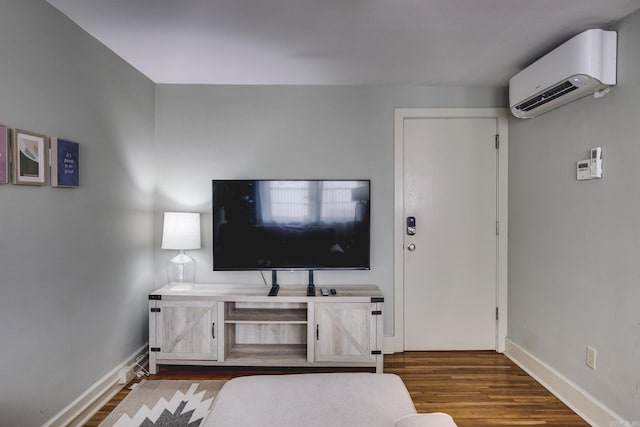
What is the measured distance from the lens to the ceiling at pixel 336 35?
1.91 m

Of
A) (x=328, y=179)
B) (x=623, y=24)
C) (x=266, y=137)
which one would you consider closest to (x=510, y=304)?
(x=328, y=179)

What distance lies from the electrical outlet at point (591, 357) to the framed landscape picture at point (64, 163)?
3.28 m

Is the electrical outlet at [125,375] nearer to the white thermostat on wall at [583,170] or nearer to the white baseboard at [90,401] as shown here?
the white baseboard at [90,401]

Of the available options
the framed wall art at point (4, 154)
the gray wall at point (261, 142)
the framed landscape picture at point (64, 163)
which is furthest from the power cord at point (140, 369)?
the framed wall art at point (4, 154)

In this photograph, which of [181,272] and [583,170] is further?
[181,272]

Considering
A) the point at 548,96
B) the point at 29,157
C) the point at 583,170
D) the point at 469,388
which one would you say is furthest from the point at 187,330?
the point at 548,96

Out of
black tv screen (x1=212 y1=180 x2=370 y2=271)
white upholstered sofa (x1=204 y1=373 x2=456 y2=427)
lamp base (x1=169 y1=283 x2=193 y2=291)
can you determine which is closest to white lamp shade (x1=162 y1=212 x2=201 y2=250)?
black tv screen (x1=212 y1=180 x2=370 y2=271)

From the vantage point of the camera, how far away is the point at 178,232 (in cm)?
281

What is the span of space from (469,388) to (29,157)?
3.06 metres

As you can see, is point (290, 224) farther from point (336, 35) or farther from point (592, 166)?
point (592, 166)

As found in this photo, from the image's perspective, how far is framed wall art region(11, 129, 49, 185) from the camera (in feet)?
5.55

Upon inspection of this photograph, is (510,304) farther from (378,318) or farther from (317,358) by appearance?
(317,358)

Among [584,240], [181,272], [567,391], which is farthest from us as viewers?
[181,272]

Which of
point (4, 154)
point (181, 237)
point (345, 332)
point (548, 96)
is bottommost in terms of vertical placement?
point (345, 332)
